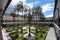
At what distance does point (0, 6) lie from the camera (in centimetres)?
659

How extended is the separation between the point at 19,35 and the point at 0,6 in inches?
118

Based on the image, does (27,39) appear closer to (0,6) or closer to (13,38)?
(13,38)

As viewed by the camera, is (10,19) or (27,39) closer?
(27,39)

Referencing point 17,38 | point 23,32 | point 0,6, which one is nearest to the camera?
Result: point 0,6

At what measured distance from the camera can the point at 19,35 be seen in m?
9.21

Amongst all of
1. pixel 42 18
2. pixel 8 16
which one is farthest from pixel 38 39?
pixel 8 16

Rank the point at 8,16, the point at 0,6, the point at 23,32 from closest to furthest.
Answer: the point at 0,6 → the point at 23,32 → the point at 8,16

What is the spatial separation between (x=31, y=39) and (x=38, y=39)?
3.93 ft

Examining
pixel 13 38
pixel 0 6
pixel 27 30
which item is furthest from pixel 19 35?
pixel 0 6

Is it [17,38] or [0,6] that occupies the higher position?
[0,6]

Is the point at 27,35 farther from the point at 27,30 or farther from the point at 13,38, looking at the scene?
the point at 13,38

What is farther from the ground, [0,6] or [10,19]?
[0,6]

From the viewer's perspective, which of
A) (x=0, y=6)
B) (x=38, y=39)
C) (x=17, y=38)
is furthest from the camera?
(x=17, y=38)

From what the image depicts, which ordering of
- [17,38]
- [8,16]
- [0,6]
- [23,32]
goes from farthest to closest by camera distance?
[8,16]
[23,32]
[17,38]
[0,6]
